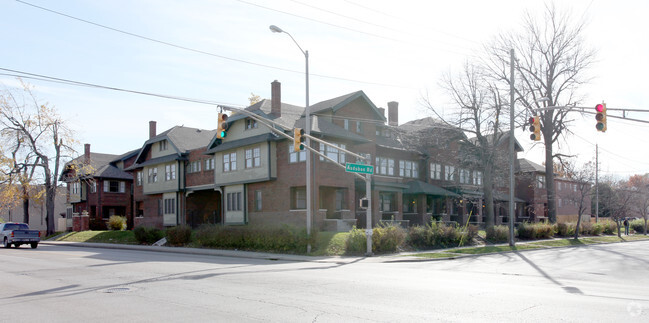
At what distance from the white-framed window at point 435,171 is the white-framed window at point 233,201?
19.1 m

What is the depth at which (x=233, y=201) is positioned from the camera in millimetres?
38312

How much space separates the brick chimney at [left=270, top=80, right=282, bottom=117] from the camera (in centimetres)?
3581

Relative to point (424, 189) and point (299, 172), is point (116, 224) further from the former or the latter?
point (424, 189)

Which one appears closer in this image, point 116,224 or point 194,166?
point 194,166

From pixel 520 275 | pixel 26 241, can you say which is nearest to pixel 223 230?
pixel 26 241

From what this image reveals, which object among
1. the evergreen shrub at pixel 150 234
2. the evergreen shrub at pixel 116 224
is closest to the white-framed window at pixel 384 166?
the evergreen shrub at pixel 150 234

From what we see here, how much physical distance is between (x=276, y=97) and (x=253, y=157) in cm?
471

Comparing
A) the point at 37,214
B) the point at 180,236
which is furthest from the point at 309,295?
the point at 37,214

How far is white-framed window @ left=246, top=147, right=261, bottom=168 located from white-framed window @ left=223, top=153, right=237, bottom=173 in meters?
1.78

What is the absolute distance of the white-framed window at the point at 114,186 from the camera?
57906mm

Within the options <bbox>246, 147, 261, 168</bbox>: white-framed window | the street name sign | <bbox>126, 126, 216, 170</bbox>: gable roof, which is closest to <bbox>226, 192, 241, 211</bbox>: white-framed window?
<bbox>246, 147, 261, 168</bbox>: white-framed window

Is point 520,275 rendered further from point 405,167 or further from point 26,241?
point 26,241

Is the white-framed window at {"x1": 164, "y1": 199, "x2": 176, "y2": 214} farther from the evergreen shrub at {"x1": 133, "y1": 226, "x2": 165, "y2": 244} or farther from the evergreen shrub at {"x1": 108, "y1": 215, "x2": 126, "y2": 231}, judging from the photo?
the evergreen shrub at {"x1": 108, "y1": 215, "x2": 126, "y2": 231}

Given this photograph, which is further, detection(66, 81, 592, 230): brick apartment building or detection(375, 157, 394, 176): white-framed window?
detection(375, 157, 394, 176): white-framed window
